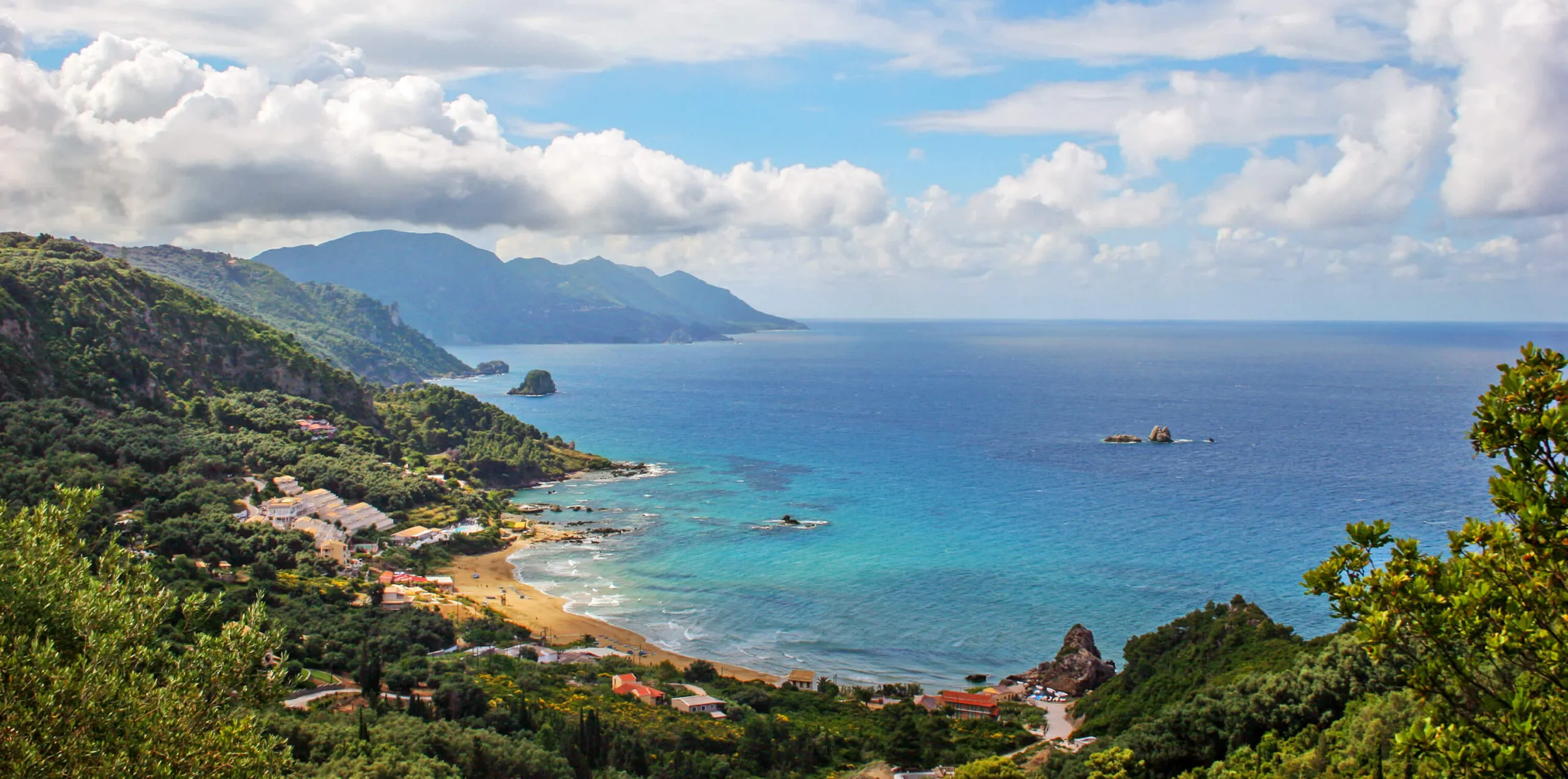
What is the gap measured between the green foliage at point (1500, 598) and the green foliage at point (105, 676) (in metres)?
11.5

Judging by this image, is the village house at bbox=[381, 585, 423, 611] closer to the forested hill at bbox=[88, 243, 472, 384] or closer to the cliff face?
the cliff face

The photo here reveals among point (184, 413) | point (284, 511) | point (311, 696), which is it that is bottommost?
point (311, 696)

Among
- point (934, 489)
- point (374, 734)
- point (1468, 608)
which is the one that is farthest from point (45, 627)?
point (934, 489)

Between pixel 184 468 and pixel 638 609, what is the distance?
31.1 metres

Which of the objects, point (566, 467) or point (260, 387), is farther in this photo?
point (566, 467)

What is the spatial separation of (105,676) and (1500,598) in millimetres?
13461

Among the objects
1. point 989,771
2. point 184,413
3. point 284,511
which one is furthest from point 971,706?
point 184,413

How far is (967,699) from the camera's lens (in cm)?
3812

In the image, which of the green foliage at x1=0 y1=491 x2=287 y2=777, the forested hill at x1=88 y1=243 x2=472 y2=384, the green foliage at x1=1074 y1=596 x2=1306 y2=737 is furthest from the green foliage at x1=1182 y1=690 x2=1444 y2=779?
the forested hill at x1=88 y1=243 x2=472 y2=384

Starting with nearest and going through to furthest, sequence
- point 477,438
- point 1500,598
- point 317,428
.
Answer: point 1500,598
point 317,428
point 477,438

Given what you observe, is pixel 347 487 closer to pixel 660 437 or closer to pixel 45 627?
pixel 660 437

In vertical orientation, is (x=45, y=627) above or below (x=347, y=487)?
above

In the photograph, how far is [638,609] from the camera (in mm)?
51562

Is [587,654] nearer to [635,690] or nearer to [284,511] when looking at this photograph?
[635,690]
